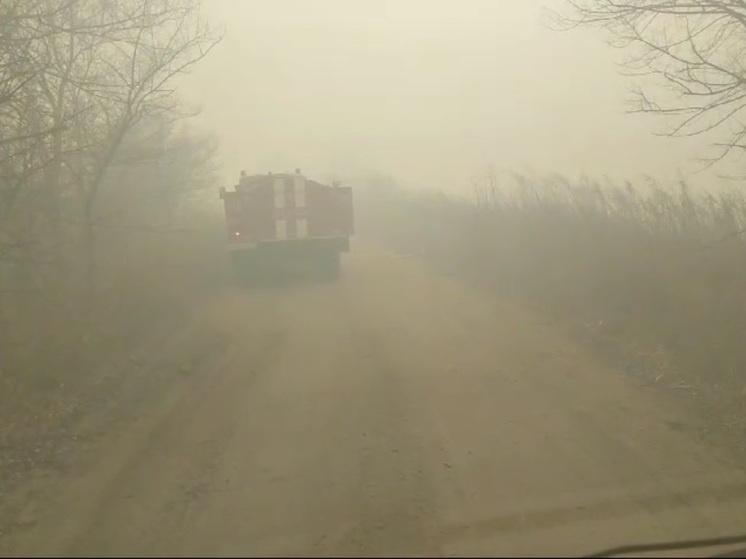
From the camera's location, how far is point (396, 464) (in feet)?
22.7

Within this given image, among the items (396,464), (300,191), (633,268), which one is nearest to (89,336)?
(396,464)

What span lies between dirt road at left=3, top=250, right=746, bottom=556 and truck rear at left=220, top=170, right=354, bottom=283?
24.5ft

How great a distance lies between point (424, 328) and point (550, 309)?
6.83 ft

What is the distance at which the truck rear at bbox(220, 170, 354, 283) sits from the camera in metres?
18.7

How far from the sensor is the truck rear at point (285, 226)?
61.4 feet

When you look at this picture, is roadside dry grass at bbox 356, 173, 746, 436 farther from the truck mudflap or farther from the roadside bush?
the truck mudflap

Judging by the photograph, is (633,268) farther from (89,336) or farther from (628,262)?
(89,336)

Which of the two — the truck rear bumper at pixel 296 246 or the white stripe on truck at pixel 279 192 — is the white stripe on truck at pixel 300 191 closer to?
the white stripe on truck at pixel 279 192

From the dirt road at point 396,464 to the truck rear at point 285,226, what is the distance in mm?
7480

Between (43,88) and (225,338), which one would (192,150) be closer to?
(43,88)

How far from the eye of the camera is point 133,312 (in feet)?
44.6

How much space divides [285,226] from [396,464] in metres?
12.4

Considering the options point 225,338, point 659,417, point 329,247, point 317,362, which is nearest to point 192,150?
point 329,247

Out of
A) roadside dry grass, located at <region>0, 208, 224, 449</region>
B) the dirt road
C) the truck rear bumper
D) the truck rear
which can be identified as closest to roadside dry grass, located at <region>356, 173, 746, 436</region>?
the dirt road
